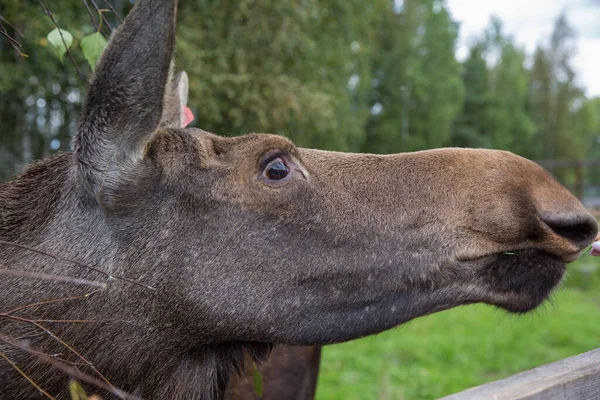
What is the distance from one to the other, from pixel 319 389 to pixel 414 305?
4.78 m

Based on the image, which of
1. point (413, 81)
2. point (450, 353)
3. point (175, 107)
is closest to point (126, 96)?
point (175, 107)

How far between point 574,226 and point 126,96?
1714 millimetres

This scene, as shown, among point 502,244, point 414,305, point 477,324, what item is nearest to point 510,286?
point 502,244

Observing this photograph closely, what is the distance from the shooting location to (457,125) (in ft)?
160

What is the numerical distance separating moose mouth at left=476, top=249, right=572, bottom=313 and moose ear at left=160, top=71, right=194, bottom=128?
158 cm

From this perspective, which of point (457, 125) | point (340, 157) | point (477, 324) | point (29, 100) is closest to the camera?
point (340, 157)

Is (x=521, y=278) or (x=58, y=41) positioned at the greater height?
(x=58, y=41)

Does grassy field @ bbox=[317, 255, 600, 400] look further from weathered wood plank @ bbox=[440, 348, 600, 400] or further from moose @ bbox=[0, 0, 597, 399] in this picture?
weathered wood plank @ bbox=[440, 348, 600, 400]

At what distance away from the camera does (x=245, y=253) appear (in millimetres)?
2361

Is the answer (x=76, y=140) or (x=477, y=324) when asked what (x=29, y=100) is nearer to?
(x=477, y=324)

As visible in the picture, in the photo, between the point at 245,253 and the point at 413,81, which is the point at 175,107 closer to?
the point at 245,253

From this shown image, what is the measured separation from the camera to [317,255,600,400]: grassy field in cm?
680

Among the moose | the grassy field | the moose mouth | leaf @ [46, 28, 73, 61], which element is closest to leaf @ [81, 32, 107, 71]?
leaf @ [46, 28, 73, 61]

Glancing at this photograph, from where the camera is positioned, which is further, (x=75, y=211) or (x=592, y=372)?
(x=75, y=211)
